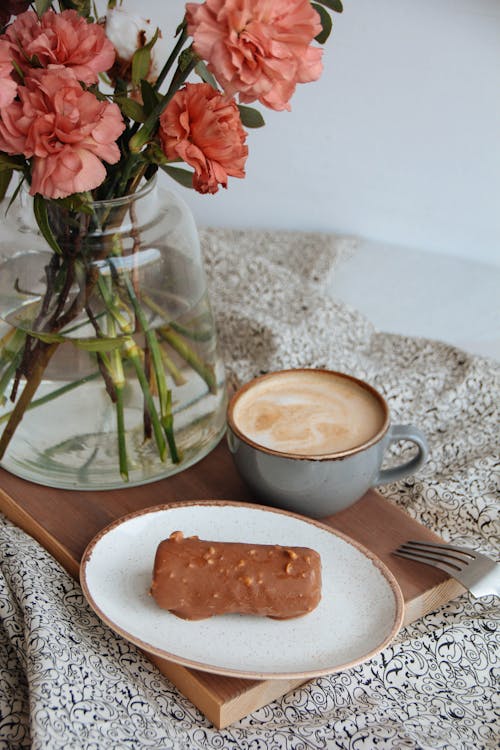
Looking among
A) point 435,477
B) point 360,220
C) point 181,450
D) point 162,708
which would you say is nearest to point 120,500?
point 181,450

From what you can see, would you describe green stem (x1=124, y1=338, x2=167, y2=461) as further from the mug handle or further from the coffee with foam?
the mug handle

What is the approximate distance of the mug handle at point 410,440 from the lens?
843mm

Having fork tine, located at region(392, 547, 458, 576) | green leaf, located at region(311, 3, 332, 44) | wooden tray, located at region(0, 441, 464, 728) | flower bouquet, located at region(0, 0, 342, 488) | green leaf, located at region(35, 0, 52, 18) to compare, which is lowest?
wooden tray, located at region(0, 441, 464, 728)

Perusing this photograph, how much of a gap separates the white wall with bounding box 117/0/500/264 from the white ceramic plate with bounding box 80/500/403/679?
80 cm

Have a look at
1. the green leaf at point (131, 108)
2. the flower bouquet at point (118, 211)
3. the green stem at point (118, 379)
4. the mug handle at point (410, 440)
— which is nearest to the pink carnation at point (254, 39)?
the flower bouquet at point (118, 211)

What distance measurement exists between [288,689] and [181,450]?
267 mm

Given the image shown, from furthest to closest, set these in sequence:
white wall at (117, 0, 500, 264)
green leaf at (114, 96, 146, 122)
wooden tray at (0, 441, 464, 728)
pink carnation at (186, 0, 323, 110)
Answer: white wall at (117, 0, 500, 264) < wooden tray at (0, 441, 464, 728) < green leaf at (114, 96, 146, 122) < pink carnation at (186, 0, 323, 110)

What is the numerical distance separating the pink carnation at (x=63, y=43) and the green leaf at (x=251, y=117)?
135 mm

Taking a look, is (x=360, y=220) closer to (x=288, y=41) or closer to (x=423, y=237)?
(x=423, y=237)

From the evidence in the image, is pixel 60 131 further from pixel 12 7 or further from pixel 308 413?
pixel 308 413

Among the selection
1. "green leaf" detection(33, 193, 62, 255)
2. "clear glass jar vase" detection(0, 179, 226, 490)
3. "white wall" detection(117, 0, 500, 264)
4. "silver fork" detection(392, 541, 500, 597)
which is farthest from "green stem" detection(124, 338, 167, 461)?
"white wall" detection(117, 0, 500, 264)

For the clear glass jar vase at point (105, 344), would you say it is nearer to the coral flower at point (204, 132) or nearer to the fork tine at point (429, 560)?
the coral flower at point (204, 132)

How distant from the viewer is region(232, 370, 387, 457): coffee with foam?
0.83 m

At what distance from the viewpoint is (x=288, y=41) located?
598 mm
